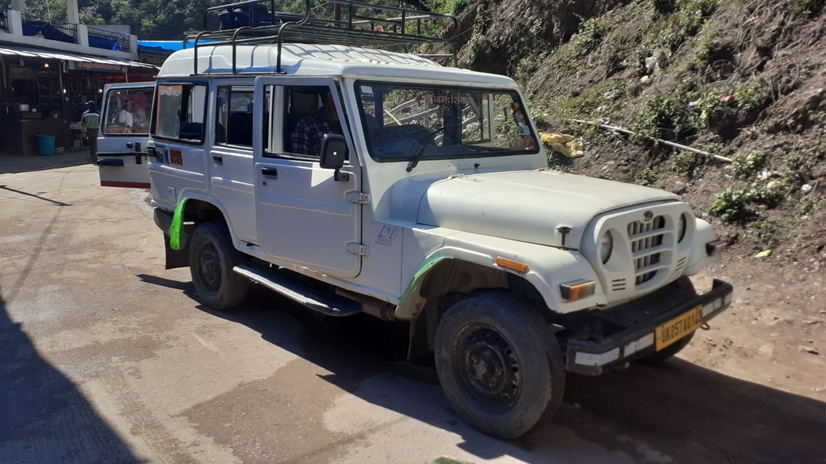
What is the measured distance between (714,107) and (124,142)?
7155 millimetres

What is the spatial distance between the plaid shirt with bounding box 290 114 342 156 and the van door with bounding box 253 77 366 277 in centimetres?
3

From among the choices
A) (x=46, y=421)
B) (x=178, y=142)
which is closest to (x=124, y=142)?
(x=178, y=142)

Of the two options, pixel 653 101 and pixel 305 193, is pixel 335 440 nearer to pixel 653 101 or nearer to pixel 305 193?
pixel 305 193

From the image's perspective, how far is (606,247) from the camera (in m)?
3.72

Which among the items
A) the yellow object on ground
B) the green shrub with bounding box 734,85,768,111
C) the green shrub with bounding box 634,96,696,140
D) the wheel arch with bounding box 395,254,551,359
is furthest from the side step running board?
the green shrub with bounding box 734,85,768,111

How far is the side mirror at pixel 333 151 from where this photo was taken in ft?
14.1

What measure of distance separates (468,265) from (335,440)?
4.23 ft

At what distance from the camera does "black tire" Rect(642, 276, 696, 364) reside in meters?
4.45

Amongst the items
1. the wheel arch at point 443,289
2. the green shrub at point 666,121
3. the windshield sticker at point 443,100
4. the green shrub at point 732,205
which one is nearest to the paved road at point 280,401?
the wheel arch at point 443,289

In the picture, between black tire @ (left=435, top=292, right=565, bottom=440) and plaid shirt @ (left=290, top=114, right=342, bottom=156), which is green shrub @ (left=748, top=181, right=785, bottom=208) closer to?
black tire @ (left=435, top=292, right=565, bottom=440)

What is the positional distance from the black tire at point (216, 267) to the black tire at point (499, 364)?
2.57 m

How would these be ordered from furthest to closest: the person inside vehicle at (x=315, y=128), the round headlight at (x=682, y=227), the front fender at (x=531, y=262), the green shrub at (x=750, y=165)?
the green shrub at (x=750, y=165)
the person inside vehicle at (x=315, y=128)
the round headlight at (x=682, y=227)
the front fender at (x=531, y=262)

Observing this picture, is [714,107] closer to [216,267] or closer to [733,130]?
[733,130]

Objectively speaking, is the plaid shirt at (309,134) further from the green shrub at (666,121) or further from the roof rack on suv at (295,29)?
the green shrub at (666,121)
